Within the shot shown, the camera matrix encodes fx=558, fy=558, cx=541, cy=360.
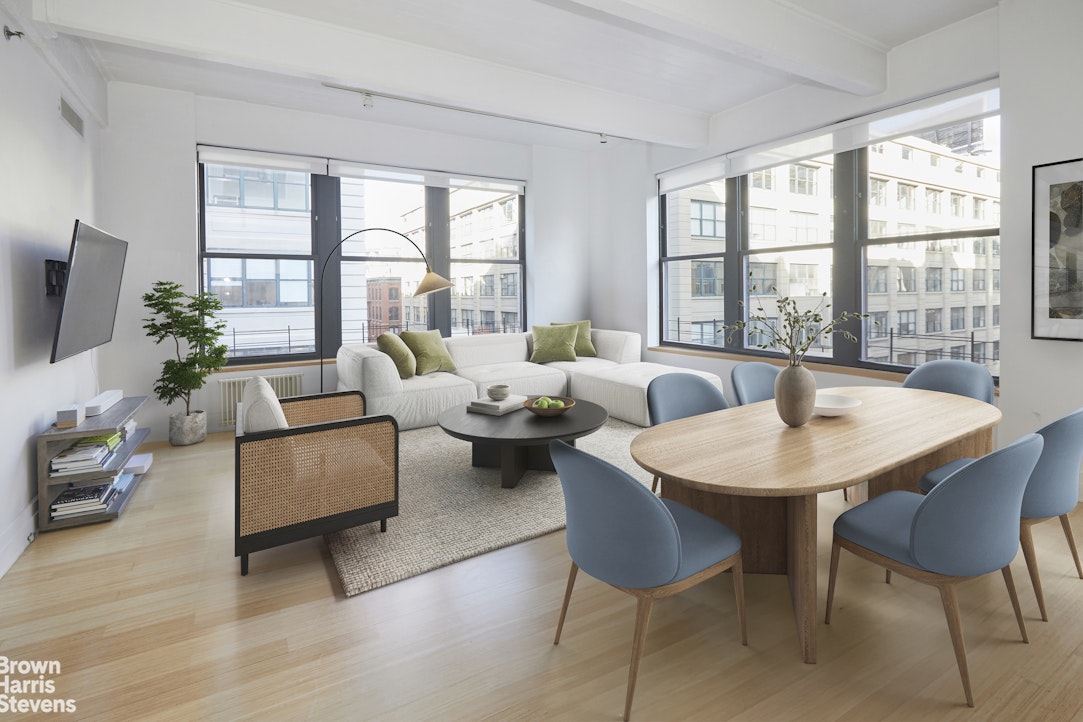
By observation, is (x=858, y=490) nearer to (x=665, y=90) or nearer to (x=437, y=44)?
(x=665, y=90)

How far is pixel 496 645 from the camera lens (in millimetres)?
1978

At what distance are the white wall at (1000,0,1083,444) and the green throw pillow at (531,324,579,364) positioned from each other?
3.76 m

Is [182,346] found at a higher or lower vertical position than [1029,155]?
lower

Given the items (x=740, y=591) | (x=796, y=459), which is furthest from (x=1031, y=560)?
(x=740, y=591)

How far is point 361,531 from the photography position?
2.92 m

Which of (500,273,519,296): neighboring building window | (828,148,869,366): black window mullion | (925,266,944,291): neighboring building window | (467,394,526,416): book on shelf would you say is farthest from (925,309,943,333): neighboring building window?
(500,273,519,296): neighboring building window

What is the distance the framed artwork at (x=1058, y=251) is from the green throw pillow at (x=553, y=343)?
154 inches

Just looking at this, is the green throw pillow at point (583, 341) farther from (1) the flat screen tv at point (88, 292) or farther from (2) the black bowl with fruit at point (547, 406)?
(1) the flat screen tv at point (88, 292)

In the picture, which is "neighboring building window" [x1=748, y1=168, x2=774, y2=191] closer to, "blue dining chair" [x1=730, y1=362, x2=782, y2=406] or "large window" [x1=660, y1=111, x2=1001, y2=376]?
"large window" [x1=660, y1=111, x2=1001, y2=376]

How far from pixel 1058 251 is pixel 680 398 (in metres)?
2.39

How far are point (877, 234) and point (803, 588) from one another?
3614 millimetres

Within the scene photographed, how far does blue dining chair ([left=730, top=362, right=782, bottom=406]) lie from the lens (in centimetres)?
335

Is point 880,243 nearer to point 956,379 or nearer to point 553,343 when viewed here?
point 956,379

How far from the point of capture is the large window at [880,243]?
3.90m
